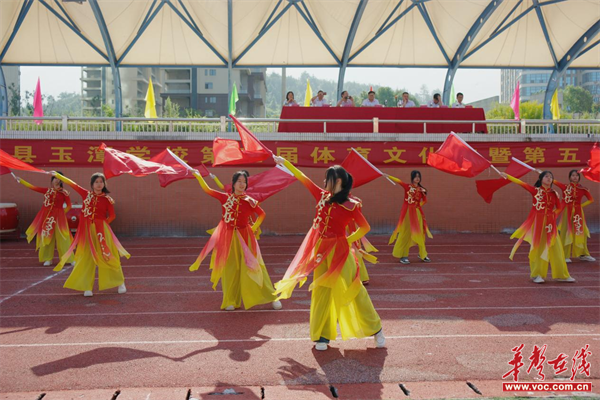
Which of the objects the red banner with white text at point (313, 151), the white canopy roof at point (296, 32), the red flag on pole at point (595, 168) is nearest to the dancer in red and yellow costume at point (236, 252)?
the red flag on pole at point (595, 168)

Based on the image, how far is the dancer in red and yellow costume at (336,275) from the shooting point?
539 centimetres

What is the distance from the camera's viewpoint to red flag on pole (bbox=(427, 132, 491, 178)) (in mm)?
7718

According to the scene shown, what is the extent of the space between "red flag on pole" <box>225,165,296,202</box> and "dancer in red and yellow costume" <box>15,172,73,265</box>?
463cm

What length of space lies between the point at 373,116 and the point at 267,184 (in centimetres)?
767

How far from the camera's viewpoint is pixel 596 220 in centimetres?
1498

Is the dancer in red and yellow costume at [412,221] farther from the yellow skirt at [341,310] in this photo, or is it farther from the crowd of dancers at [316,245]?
the yellow skirt at [341,310]

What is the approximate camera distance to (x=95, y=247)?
26.0 feet

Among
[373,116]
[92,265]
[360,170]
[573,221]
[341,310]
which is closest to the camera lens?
[341,310]

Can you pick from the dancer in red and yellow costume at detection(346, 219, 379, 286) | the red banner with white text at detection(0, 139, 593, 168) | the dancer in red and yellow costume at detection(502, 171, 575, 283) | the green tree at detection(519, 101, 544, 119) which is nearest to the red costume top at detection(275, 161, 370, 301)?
the dancer in red and yellow costume at detection(346, 219, 379, 286)

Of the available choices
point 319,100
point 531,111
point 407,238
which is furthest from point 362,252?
point 531,111

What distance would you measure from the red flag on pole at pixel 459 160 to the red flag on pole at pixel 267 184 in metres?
2.07

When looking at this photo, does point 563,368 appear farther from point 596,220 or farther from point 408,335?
point 596,220

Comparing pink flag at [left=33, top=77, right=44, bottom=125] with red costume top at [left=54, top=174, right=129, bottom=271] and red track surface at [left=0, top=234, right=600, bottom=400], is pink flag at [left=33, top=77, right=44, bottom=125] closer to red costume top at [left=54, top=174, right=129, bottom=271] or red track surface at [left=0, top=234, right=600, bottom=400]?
red track surface at [left=0, top=234, right=600, bottom=400]

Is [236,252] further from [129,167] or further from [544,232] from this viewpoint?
[544,232]
